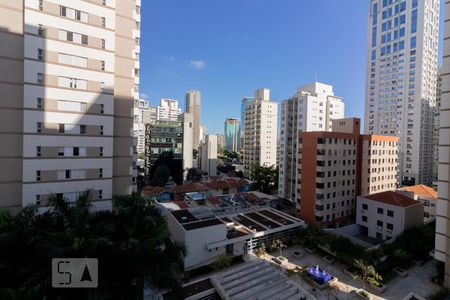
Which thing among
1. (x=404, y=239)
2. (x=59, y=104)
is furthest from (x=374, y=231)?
(x=59, y=104)

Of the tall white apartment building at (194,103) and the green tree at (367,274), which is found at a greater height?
the tall white apartment building at (194,103)

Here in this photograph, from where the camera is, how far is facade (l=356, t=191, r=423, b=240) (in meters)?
28.2

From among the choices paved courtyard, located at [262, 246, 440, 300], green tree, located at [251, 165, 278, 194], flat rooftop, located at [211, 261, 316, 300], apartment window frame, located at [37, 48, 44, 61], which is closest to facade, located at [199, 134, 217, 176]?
green tree, located at [251, 165, 278, 194]

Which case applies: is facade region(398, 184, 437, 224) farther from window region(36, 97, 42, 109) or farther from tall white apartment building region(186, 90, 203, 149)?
tall white apartment building region(186, 90, 203, 149)

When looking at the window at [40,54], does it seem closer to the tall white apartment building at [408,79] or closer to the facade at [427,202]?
the facade at [427,202]

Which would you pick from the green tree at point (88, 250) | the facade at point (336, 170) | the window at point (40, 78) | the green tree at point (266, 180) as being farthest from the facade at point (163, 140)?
the green tree at point (88, 250)

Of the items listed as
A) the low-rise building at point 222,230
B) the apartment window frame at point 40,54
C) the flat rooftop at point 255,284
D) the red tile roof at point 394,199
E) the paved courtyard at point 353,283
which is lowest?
the paved courtyard at point 353,283

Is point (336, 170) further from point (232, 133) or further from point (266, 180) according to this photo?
point (232, 133)

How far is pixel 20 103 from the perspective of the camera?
17781mm

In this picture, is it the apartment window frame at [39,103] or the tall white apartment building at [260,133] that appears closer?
the apartment window frame at [39,103]

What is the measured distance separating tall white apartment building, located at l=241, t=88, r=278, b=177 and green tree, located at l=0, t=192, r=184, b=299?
57635 mm

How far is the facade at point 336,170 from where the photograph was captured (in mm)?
33094
